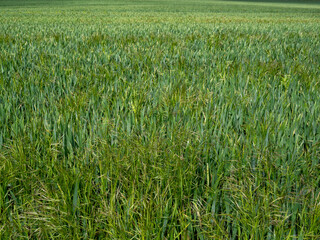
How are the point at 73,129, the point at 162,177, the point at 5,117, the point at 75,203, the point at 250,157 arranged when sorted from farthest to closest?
the point at 5,117, the point at 73,129, the point at 250,157, the point at 162,177, the point at 75,203

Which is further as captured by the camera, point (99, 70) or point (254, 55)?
point (254, 55)

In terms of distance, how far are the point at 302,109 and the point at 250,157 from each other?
84cm

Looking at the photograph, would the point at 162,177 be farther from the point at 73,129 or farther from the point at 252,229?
the point at 73,129

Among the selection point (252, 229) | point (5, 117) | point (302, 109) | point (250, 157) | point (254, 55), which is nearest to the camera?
point (252, 229)

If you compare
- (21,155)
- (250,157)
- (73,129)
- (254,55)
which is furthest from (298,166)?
(254,55)

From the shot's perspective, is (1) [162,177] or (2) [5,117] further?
(2) [5,117]

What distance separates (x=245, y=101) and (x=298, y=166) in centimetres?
77

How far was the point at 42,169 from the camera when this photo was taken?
1.31m

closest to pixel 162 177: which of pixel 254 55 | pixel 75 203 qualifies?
pixel 75 203

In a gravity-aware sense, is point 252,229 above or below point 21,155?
below

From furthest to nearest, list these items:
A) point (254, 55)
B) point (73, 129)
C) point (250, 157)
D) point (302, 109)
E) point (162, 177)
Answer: point (254, 55), point (302, 109), point (73, 129), point (250, 157), point (162, 177)

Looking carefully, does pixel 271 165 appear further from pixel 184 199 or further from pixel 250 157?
pixel 184 199

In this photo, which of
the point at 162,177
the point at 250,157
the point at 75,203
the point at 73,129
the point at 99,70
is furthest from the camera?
the point at 99,70

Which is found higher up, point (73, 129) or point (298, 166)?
point (73, 129)
